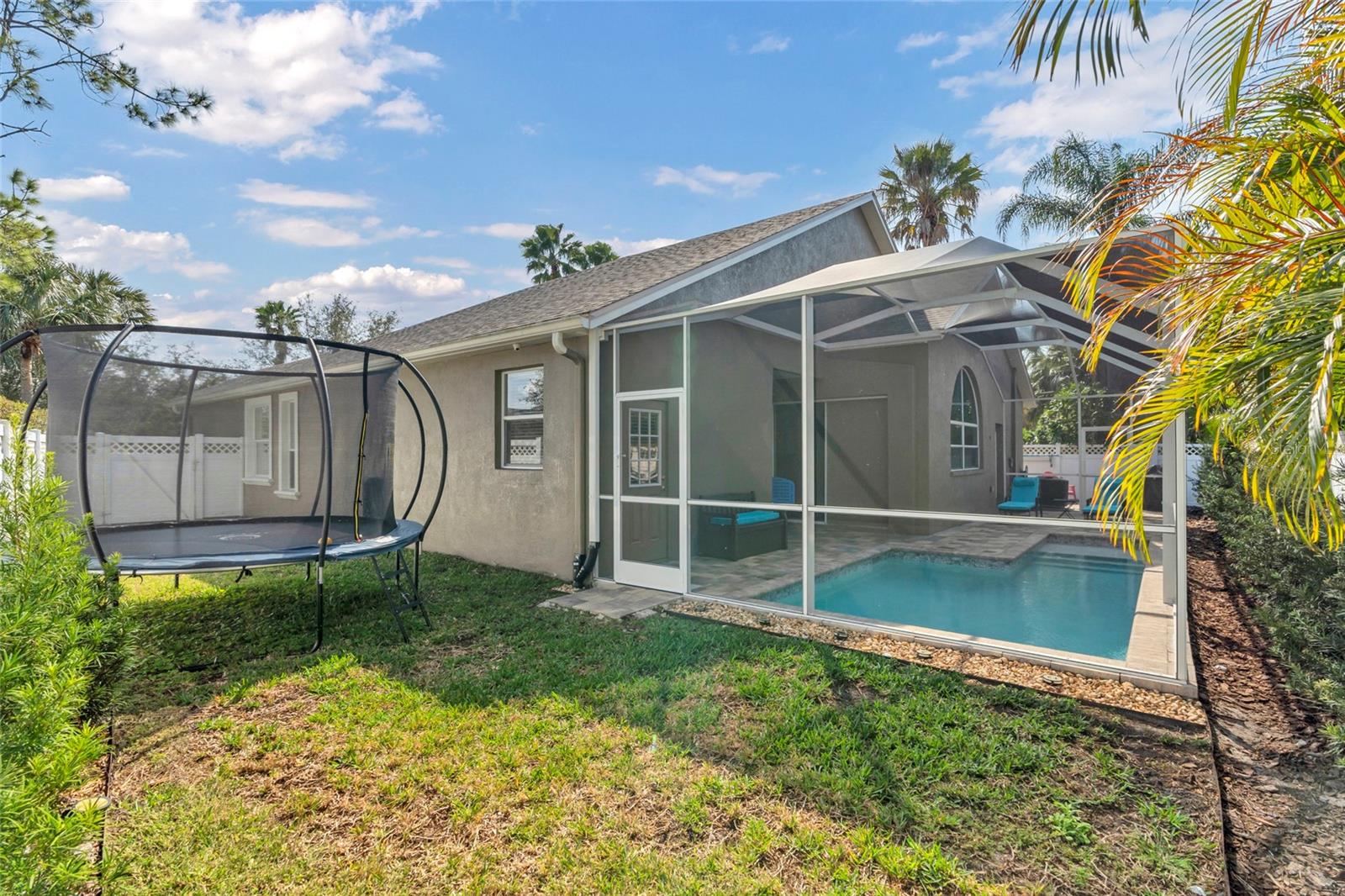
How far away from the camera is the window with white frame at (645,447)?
7.11 meters

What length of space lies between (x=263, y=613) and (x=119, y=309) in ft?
69.6

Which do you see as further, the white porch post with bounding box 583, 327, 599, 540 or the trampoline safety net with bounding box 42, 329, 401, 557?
the white porch post with bounding box 583, 327, 599, 540

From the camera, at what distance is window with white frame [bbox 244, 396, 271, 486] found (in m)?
7.89

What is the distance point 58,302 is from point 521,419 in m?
20.4

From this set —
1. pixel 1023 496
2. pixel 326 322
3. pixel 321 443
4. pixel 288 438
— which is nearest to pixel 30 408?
pixel 321 443

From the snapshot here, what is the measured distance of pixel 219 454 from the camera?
24.9ft

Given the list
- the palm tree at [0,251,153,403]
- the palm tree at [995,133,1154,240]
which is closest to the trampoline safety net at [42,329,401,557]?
the palm tree at [0,251,153,403]

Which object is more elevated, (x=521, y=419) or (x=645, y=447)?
(x=521, y=419)

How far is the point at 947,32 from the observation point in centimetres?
675

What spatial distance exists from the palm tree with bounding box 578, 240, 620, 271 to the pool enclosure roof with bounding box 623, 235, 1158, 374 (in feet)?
53.5

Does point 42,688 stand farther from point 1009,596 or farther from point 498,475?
Result: point 1009,596

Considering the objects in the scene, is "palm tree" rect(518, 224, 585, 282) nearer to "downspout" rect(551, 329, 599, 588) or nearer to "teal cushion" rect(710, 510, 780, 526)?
"downspout" rect(551, 329, 599, 588)

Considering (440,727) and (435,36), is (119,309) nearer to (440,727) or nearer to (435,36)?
(435,36)

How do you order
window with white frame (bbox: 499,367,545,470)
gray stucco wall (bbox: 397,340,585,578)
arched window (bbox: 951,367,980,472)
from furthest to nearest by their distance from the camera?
arched window (bbox: 951,367,980,472), window with white frame (bbox: 499,367,545,470), gray stucco wall (bbox: 397,340,585,578)
